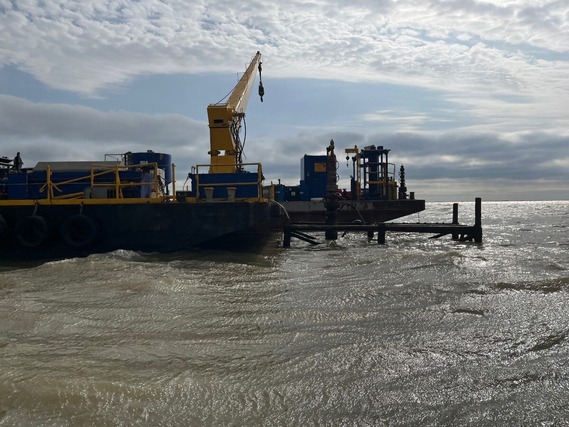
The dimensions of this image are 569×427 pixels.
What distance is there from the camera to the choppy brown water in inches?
145

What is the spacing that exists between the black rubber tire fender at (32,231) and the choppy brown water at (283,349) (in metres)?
3.65

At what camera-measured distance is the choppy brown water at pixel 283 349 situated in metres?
3.67

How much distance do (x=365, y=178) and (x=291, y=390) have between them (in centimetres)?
1796

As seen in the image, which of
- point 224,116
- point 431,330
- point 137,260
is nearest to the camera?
point 431,330

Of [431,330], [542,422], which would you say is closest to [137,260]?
[431,330]

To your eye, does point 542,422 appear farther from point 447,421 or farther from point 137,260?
point 137,260

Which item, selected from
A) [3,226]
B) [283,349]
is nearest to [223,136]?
[3,226]

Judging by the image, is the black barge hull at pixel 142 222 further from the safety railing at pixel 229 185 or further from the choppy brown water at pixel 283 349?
the choppy brown water at pixel 283 349

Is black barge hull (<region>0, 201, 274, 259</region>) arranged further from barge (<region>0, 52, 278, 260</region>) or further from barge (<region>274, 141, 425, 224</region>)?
barge (<region>274, 141, 425, 224</region>)

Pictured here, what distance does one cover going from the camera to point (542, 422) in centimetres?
351

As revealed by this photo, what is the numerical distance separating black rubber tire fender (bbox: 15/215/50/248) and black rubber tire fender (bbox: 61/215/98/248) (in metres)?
0.49

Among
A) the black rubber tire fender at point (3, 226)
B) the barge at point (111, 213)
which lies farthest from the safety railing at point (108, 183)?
the black rubber tire fender at point (3, 226)

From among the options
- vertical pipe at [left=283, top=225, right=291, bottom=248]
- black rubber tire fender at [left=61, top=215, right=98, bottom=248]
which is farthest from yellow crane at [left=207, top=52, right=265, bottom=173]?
black rubber tire fender at [left=61, top=215, right=98, bottom=248]

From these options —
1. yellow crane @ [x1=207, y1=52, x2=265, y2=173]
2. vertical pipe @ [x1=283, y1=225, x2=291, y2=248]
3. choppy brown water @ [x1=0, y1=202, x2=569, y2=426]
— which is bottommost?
choppy brown water @ [x1=0, y1=202, x2=569, y2=426]
